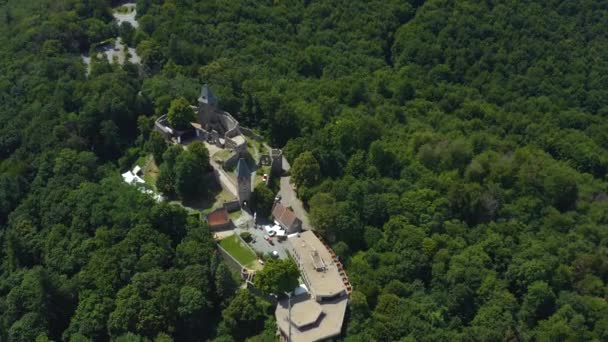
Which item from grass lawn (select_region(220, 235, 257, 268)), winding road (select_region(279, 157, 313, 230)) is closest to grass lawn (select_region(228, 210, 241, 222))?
grass lawn (select_region(220, 235, 257, 268))

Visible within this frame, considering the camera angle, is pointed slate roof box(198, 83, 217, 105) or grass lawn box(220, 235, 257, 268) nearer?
grass lawn box(220, 235, 257, 268)

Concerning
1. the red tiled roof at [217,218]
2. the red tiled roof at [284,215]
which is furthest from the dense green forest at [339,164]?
the red tiled roof at [284,215]

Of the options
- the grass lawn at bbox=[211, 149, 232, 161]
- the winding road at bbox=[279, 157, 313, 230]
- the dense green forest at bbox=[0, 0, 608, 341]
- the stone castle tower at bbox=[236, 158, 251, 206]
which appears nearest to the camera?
the dense green forest at bbox=[0, 0, 608, 341]

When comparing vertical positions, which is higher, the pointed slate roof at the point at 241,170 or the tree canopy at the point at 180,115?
the pointed slate roof at the point at 241,170

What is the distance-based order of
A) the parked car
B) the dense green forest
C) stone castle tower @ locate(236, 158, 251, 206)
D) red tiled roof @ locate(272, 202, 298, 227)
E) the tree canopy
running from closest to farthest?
the dense green forest
the parked car
stone castle tower @ locate(236, 158, 251, 206)
red tiled roof @ locate(272, 202, 298, 227)
the tree canopy

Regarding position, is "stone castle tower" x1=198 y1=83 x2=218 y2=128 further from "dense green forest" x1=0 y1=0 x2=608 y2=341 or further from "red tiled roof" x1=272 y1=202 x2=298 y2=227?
"red tiled roof" x1=272 y1=202 x2=298 y2=227

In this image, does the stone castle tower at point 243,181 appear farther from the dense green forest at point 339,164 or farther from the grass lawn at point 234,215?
the dense green forest at point 339,164

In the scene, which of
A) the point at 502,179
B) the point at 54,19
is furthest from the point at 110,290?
the point at 54,19

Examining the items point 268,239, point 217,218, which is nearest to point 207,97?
point 217,218
